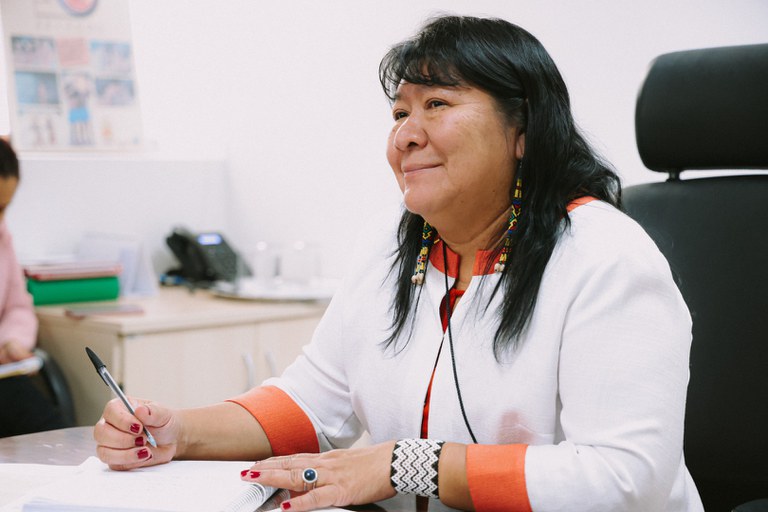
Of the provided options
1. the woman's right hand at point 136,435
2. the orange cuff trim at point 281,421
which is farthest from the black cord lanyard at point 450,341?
the woman's right hand at point 136,435

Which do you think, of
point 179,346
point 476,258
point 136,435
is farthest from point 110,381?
point 179,346

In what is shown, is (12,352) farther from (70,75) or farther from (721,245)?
(721,245)

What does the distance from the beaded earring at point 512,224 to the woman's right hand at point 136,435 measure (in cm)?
48

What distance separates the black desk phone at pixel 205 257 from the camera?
2975 millimetres

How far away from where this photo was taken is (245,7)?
325 centimetres

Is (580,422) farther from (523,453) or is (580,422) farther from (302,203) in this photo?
(302,203)

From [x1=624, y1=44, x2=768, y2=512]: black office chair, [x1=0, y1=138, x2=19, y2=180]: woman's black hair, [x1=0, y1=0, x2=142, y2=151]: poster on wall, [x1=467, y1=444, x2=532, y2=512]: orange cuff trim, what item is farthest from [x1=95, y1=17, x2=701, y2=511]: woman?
[x1=0, y1=0, x2=142, y2=151]: poster on wall

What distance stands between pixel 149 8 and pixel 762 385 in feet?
8.95

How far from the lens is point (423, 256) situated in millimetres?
1325

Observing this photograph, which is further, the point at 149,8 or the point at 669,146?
the point at 149,8

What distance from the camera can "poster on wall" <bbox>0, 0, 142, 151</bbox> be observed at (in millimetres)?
2941

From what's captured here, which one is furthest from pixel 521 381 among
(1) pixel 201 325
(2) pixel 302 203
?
(2) pixel 302 203

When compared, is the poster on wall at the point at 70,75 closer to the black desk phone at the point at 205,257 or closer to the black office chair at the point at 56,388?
the black desk phone at the point at 205,257

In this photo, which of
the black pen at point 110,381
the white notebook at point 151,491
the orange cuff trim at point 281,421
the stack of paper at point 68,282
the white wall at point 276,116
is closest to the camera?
the white notebook at point 151,491
